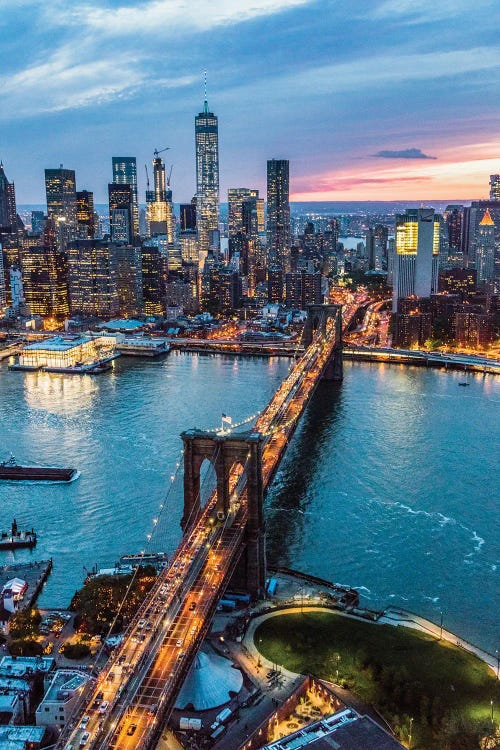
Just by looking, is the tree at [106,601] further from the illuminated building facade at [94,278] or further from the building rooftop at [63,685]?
the illuminated building facade at [94,278]

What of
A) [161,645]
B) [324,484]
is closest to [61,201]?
[324,484]

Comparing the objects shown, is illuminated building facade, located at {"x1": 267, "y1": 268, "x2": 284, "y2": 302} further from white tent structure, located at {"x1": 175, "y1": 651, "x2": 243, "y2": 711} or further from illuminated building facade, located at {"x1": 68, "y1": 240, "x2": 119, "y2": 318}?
white tent structure, located at {"x1": 175, "y1": 651, "x2": 243, "y2": 711}

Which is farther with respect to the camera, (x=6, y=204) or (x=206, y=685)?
(x=6, y=204)

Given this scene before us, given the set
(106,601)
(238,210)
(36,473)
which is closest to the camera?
(106,601)

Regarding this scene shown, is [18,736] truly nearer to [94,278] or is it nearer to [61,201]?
[94,278]

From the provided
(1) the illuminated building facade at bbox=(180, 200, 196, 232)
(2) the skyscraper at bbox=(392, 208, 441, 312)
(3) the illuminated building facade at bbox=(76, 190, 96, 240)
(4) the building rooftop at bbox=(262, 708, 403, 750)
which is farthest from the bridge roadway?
(1) the illuminated building facade at bbox=(180, 200, 196, 232)

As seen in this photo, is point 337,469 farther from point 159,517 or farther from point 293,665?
point 293,665
